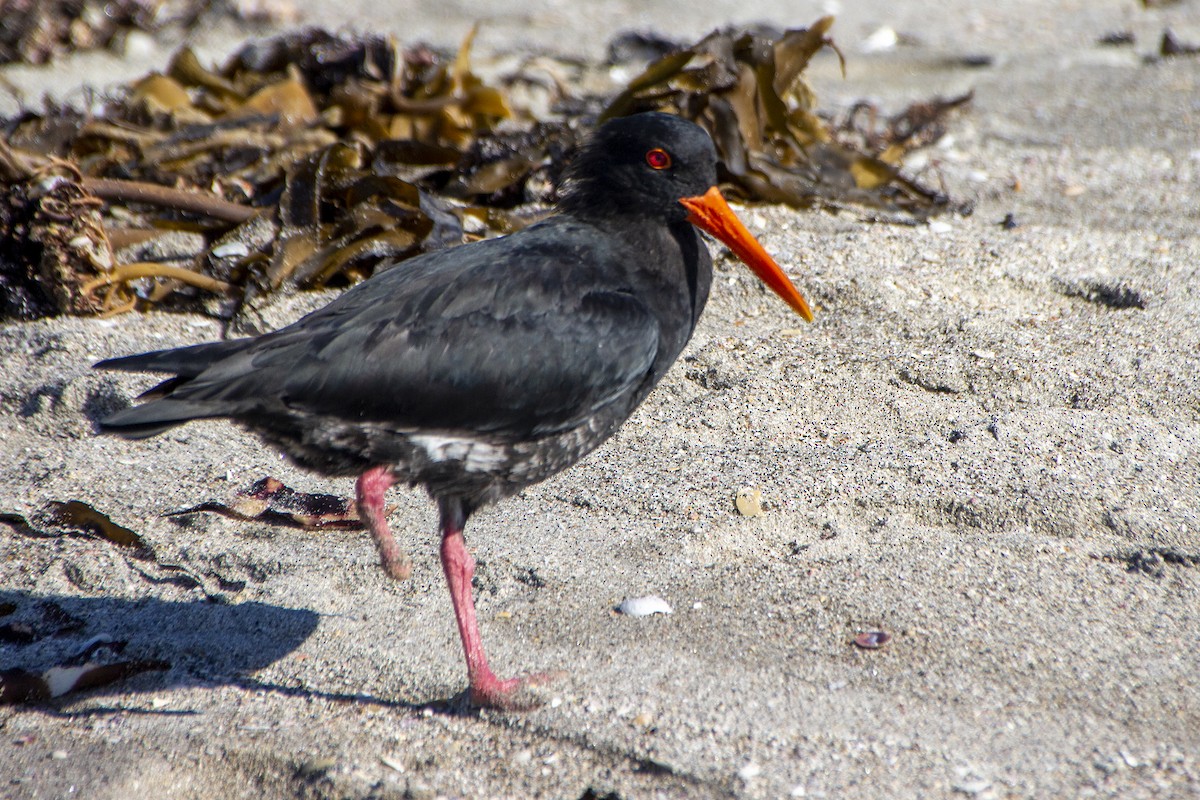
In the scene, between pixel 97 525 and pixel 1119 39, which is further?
pixel 1119 39

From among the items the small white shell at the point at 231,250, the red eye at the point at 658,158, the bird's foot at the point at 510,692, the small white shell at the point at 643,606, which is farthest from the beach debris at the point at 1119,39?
the bird's foot at the point at 510,692

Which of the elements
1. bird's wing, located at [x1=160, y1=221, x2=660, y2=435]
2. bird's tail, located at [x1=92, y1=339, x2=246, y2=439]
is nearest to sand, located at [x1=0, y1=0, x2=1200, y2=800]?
bird's wing, located at [x1=160, y1=221, x2=660, y2=435]

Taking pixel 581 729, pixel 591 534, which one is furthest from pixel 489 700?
pixel 591 534

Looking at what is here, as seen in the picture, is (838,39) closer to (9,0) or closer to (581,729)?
(9,0)


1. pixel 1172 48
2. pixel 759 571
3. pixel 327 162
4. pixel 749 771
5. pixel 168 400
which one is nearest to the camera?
pixel 749 771

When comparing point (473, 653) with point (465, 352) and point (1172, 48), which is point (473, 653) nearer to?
point (465, 352)

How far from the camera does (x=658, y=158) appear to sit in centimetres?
349

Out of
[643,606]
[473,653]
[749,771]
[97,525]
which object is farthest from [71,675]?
[749,771]

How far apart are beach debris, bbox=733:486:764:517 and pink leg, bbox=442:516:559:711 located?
3.14ft

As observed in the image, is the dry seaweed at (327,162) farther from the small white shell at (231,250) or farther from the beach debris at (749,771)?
the beach debris at (749,771)

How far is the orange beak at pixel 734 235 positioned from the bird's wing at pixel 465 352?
1.36 feet

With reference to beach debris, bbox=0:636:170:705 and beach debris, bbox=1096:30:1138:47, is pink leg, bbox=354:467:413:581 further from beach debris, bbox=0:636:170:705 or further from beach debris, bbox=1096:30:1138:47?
beach debris, bbox=1096:30:1138:47

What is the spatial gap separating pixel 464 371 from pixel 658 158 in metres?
0.98

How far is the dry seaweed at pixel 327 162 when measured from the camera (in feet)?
Answer: 16.0
